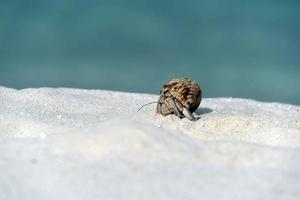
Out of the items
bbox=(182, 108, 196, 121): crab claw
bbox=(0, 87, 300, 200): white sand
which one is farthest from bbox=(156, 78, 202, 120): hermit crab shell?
bbox=(0, 87, 300, 200): white sand

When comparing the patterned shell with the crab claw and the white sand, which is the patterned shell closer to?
the crab claw


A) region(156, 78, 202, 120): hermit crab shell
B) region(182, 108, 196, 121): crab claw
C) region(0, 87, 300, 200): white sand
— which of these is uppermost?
region(156, 78, 202, 120): hermit crab shell

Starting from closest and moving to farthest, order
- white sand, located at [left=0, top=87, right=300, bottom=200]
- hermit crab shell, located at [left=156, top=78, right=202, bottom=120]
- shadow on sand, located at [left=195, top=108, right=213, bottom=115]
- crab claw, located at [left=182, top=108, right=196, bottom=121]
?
white sand, located at [left=0, top=87, right=300, bottom=200]
crab claw, located at [left=182, top=108, right=196, bottom=121]
hermit crab shell, located at [left=156, top=78, right=202, bottom=120]
shadow on sand, located at [left=195, top=108, right=213, bottom=115]

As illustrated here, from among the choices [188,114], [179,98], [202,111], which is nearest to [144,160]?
[188,114]

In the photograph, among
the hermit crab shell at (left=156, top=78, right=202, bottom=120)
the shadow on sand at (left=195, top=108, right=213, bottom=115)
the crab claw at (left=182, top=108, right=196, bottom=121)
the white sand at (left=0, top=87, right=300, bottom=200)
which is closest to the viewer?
the white sand at (left=0, top=87, right=300, bottom=200)

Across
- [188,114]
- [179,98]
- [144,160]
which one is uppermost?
[179,98]

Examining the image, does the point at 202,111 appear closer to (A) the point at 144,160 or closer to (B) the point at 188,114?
(B) the point at 188,114
